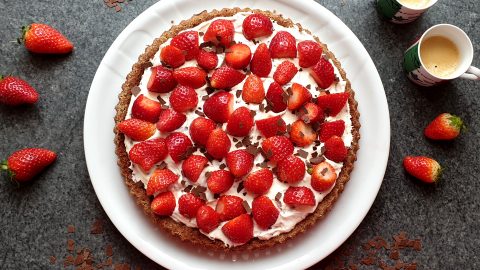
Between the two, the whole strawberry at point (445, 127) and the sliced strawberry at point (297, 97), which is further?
the whole strawberry at point (445, 127)

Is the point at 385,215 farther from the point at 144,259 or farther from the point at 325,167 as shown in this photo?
the point at 144,259

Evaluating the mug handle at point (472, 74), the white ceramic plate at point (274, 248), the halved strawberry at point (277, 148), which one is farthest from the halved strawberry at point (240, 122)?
the mug handle at point (472, 74)

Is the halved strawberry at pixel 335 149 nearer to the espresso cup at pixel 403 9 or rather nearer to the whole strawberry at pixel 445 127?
the whole strawberry at pixel 445 127

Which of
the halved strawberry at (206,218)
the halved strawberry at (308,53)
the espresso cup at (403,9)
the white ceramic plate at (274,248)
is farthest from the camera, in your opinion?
the espresso cup at (403,9)

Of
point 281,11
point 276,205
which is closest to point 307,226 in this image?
point 276,205

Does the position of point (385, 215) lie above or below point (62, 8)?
below

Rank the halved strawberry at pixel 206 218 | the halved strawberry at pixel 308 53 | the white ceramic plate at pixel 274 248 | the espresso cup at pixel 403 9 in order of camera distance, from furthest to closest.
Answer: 1. the espresso cup at pixel 403 9
2. the white ceramic plate at pixel 274 248
3. the halved strawberry at pixel 308 53
4. the halved strawberry at pixel 206 218

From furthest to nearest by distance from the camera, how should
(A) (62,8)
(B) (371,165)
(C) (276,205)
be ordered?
1. (A) (62,8)
2. (B) (371,165)
3. (C) (276,205)
